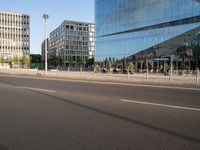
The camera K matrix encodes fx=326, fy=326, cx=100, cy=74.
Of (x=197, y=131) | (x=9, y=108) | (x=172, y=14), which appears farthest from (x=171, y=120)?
(x=172, y=14)

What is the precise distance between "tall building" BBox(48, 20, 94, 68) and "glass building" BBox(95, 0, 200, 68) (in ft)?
263

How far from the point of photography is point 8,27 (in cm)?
15112

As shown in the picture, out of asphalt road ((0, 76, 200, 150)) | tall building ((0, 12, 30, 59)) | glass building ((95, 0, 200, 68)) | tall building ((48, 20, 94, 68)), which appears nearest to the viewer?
asphalt road ((0, 76, 200, 150))

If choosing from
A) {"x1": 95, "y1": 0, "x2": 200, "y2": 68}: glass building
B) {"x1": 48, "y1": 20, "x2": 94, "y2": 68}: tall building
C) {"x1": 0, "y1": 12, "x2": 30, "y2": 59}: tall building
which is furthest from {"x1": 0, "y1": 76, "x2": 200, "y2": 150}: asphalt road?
{"x1": 48, "y1": 20, "x2": 94, "y2": 68}: tall building

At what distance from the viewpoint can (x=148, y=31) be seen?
64.8 meters

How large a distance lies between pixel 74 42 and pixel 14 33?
96.6 feet

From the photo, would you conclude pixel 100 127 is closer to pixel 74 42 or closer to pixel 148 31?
pixel 148 31

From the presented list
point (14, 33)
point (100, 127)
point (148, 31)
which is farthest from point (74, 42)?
point (100, 127)

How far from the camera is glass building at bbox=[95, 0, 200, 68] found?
182 feet

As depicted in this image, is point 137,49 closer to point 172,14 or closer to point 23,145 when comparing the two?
point 172,14

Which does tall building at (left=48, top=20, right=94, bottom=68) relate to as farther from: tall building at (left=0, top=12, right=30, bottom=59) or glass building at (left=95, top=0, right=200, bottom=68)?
glass building at (left=95, top=0, right=200, bottom=68)

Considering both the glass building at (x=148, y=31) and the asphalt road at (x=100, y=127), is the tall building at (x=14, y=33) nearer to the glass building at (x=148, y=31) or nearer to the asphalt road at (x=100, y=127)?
the glass building at (x=148, y=31)

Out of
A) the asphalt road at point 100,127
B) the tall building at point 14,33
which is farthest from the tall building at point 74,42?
the asphalt road at point 100,127

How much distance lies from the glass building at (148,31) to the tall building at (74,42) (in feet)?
263
